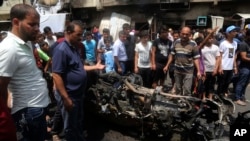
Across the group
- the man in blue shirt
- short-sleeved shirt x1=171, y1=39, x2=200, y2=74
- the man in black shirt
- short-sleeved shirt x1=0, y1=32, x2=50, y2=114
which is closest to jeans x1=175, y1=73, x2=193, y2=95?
short-sleeved shirt x1=171, y1=39, x2=200, y2=74

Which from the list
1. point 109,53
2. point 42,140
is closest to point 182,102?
point 42,140

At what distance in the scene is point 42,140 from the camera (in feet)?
10.1

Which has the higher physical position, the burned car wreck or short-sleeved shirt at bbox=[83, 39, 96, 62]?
short-sleeved shirt at bbox=[83, 39, 96, 62]

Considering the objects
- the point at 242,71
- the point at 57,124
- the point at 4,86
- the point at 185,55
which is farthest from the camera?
the point at 242,71

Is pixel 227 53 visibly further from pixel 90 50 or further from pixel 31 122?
pixel 31 122

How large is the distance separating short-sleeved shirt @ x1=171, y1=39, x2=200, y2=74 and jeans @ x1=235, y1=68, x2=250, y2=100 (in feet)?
6.05

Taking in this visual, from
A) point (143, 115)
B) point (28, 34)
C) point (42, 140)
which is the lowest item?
point (143, 115)

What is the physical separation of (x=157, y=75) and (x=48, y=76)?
257 cm

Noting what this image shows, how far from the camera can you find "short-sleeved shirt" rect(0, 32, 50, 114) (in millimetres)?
2557

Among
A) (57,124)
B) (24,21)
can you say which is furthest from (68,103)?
(57,124)

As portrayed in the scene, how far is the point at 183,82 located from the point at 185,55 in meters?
0.61

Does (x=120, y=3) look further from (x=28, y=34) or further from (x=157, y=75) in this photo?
(x=28, y=34)

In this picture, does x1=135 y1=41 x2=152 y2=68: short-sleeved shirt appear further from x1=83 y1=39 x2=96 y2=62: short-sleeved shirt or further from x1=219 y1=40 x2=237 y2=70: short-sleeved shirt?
x1=219 y1=40 x2=237 y2=70: short-sleeved shirt

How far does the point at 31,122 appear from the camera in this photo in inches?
114
